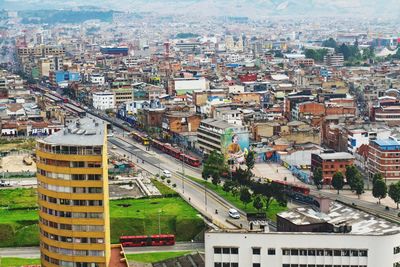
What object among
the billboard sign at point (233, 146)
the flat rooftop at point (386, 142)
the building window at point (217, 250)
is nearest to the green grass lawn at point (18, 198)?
the billboard sign at point (233, 146)

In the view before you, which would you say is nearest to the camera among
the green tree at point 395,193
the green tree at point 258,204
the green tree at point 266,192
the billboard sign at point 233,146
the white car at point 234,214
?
the white car at point 234,214

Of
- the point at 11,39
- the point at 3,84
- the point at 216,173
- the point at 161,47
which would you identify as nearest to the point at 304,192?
the point at 216,173

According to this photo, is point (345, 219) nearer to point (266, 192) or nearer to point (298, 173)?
point (266, 192)

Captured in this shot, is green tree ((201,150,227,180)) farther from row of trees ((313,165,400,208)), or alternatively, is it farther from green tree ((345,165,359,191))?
green tree ((345,165,359,191))

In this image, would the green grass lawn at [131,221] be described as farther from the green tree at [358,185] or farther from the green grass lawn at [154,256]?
the green tree at [358,185]

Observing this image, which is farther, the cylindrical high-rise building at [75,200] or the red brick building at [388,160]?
the red brick building at [388,160]

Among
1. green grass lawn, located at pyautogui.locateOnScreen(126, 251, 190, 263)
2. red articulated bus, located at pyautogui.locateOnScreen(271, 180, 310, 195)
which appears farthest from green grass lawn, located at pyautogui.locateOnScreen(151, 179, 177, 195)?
green grass lawn, located at pyautogui.locateOnScreen(126, 251, 190, 263)

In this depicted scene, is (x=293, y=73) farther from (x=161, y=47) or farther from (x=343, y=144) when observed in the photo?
(x=161, y=47)
